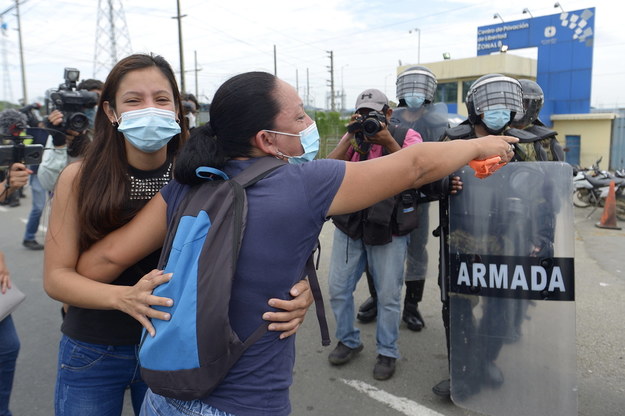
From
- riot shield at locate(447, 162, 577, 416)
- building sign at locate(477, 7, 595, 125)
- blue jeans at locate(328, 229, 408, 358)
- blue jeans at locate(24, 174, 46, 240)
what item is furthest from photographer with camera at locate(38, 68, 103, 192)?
building sign at locate(477, 7, 595, 125)

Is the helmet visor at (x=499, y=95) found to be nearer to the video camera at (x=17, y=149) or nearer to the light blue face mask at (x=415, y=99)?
the light blue face mask at (x=415, y=99)

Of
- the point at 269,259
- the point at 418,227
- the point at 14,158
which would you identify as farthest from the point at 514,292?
the point at 14,158

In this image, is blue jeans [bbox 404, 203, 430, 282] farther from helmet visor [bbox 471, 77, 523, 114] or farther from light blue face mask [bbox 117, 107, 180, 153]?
light blue face mask [bbox 117, 107, 180, 153]

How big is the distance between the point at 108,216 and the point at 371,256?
6.61 feet

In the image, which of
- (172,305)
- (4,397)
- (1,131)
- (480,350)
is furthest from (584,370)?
(1,131)

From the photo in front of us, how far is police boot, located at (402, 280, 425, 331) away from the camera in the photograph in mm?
3932

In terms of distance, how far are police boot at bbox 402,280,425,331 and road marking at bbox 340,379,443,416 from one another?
0.91 metres

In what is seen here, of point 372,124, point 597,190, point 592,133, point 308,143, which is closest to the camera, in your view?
point 308,143

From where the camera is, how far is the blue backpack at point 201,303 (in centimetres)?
115

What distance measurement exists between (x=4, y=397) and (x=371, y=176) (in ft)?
6.91

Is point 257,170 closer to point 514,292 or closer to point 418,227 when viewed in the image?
point 514,292

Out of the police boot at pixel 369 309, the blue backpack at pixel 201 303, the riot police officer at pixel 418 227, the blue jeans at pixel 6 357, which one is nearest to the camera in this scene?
the blue backpack at pixel 201 303

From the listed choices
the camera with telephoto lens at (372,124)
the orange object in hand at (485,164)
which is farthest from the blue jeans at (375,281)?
the orange object in hand at (485,164)

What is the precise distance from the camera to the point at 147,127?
1.69 metres
